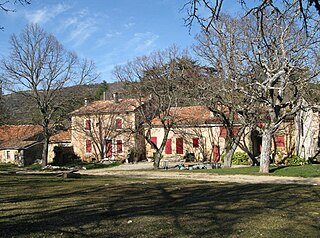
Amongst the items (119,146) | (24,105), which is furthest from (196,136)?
(24,105)

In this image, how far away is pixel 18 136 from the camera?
4212cm

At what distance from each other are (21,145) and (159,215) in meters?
34.7

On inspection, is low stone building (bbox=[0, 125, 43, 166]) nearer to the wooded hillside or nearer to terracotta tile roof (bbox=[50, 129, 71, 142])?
terracotta tile roof (bbox=[50, 129, 71, 142])

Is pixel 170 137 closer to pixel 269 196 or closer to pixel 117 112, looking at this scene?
pixel 117 112

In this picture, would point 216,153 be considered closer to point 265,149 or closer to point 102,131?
point 102,131

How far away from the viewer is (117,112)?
36688mm

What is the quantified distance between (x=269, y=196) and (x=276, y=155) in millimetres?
20401

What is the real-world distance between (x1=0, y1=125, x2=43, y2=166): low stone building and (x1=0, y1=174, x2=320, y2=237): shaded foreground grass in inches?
1120

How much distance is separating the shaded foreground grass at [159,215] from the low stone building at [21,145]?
1120 inches

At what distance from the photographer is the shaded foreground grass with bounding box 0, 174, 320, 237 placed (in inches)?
240

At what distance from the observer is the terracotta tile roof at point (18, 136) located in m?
39.7

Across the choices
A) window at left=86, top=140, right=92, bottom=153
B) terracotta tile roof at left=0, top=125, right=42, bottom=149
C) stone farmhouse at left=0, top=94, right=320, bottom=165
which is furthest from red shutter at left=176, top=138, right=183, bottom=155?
terracotta tile roof at left=0, top=125, right=42, bottom=149

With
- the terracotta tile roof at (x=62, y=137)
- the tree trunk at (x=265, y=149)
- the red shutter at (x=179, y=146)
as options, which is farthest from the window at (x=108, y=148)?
the tree trunk at (x=265, y=149)

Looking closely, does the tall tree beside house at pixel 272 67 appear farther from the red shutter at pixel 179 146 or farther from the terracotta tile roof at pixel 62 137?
the terracotta tile roof at pixel 62 137
